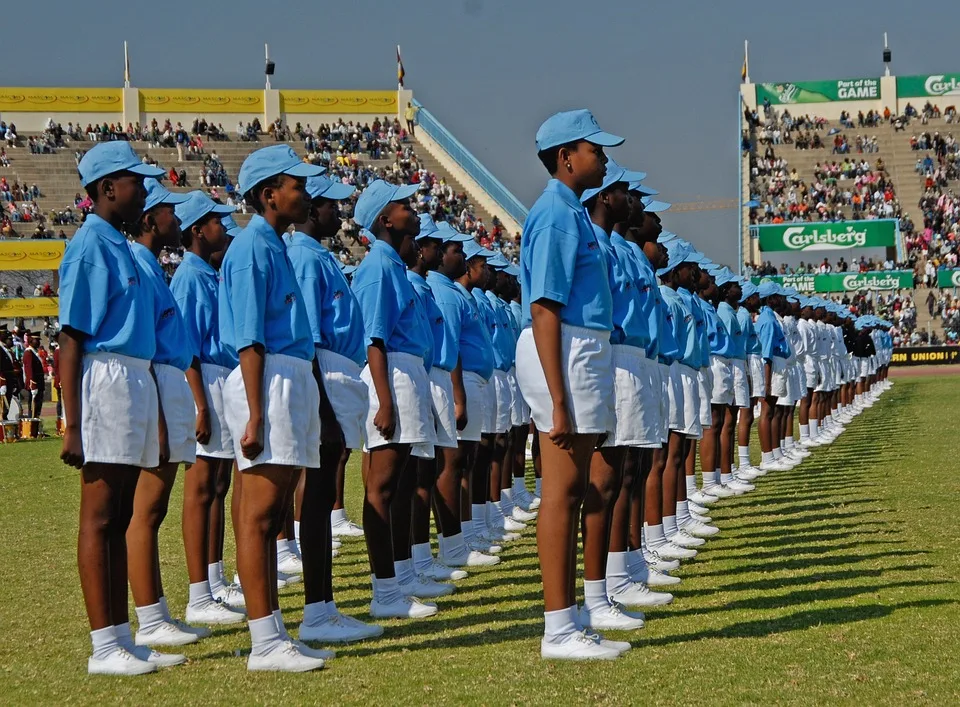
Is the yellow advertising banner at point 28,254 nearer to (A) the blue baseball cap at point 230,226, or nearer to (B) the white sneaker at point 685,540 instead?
(A) the blue baseball cap at point 230,226

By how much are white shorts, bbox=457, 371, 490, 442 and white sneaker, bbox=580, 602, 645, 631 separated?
3299 mm

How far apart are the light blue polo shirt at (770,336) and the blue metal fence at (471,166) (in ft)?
118

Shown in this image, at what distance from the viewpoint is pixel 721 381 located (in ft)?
47.1

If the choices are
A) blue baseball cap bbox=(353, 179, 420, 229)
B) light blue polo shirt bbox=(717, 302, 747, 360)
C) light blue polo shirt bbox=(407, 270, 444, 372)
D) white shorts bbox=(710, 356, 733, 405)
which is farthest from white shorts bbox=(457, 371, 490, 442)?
light blue polo shirt bbox=(717, 302, 747, 360)

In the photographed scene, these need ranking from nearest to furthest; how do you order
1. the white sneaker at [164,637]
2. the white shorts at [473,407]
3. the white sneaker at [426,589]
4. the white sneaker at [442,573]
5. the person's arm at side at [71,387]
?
the person's arm at side at [71,387] → the white sneaker at [164,637] → the white sneaker at [426,589] → the white sneaker at [442,573] → the white shorts at [473,407]

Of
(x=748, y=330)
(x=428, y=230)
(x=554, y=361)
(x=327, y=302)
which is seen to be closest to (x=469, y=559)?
(x=428, y=230)

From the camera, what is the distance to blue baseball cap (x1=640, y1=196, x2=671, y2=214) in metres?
9.66

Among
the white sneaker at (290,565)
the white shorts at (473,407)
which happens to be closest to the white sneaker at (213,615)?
the white sneaker at (290,565)

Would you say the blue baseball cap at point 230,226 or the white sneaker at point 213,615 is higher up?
the blue baseball cap at point 230,226

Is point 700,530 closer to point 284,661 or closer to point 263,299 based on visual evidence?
point 284,661

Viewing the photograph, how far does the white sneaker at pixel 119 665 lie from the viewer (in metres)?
6.17

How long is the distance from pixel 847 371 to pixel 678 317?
1853cm

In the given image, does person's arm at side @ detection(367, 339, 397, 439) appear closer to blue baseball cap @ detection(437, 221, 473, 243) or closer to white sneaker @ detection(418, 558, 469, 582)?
white sneaker @ detection(418, 558, 469, 582)

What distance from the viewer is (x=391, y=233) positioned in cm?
819
